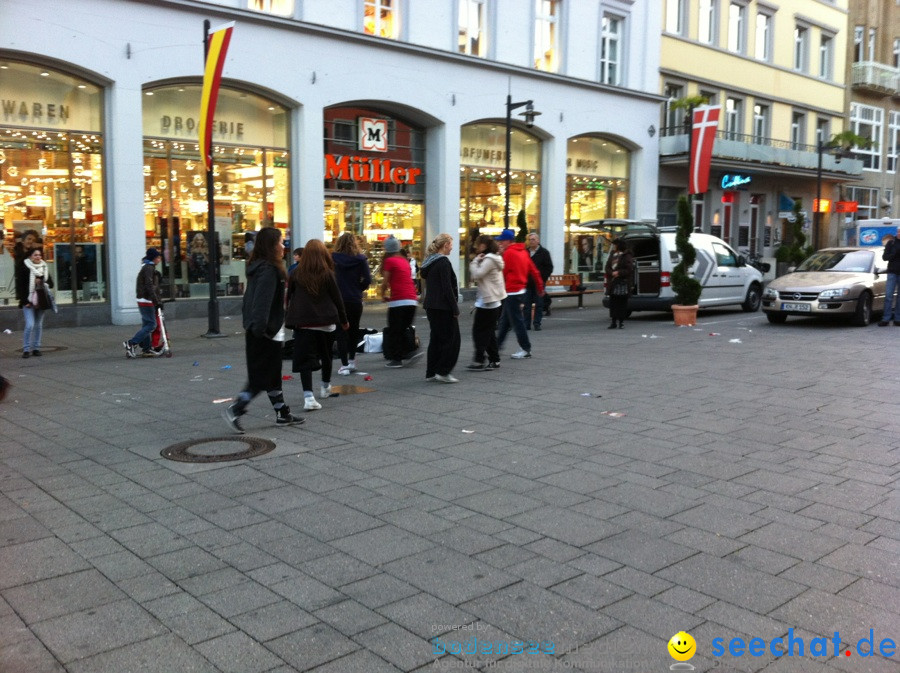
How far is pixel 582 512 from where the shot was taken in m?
5.24

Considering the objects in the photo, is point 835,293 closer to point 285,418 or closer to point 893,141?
point 285,418

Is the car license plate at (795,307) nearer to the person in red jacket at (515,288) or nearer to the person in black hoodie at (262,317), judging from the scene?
the person in red jacket at (515,288)

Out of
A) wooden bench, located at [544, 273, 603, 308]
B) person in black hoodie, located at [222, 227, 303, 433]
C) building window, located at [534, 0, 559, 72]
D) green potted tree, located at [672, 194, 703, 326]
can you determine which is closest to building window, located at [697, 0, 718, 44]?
building window, located at [534, 0, 559, 72]

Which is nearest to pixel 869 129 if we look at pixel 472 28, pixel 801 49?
pixel 801 49

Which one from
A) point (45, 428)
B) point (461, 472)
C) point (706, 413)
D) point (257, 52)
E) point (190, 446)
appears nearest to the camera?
point (461, 472)

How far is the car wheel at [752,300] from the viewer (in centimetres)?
2055

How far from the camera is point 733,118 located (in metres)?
32.8

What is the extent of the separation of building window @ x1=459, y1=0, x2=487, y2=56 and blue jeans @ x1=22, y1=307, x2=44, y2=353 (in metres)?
14.1

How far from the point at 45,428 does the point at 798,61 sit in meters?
36.0

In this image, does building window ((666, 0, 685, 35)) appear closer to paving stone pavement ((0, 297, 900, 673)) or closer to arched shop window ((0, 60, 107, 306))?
arched shop window ((0, 60, 107, 306))

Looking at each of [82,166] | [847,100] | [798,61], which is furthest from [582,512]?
[847,100]

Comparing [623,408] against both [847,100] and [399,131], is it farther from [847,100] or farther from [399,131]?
[847,100]

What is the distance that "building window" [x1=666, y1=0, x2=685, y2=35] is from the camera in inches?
1169

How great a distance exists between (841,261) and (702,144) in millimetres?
10111
